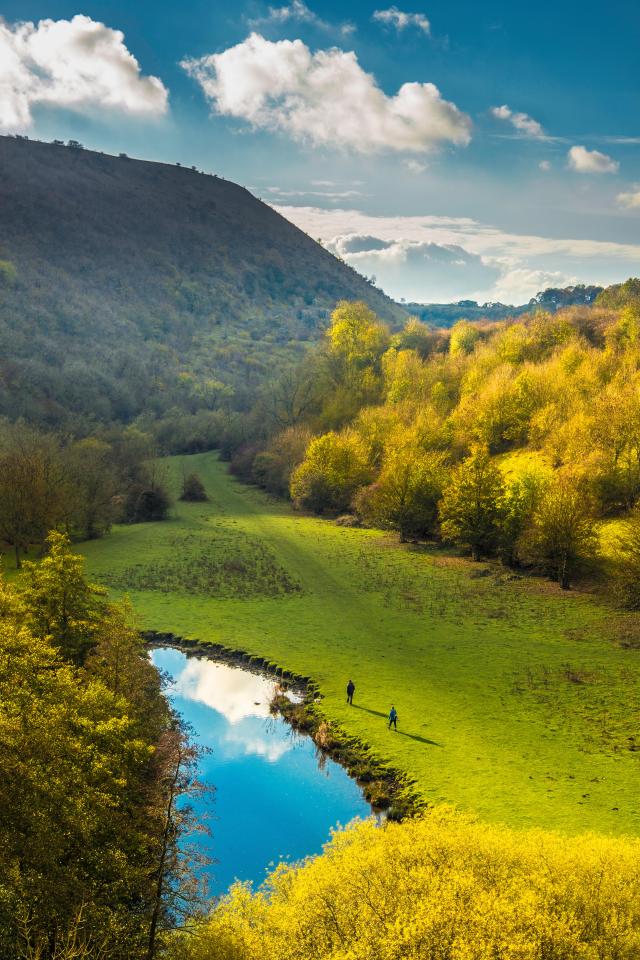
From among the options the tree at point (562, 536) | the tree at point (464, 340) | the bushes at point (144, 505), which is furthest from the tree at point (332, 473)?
the tree at point (562, 536)

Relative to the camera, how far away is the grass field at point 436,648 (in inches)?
1183

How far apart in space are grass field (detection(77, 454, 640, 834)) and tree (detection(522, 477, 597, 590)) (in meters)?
2.73

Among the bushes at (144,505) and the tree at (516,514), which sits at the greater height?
the tree at (516,514)

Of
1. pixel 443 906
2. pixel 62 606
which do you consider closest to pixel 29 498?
pixel 62 606

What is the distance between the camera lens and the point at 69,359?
498 ft

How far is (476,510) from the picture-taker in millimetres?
68938

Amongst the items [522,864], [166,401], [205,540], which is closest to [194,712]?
[522,864]

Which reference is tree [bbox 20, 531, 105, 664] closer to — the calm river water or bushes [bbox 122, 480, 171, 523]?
the calm river water

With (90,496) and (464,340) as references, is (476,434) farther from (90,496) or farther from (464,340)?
(90,496)

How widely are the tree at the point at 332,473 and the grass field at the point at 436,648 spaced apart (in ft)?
51.1

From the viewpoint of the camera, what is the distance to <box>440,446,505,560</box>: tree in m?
68.7

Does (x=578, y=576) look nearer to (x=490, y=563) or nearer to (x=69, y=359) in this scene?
(x=490, y=563)

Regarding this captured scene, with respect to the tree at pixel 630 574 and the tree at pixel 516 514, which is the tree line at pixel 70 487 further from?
the tree at pixel 630 574

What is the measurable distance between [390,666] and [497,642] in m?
9.34
